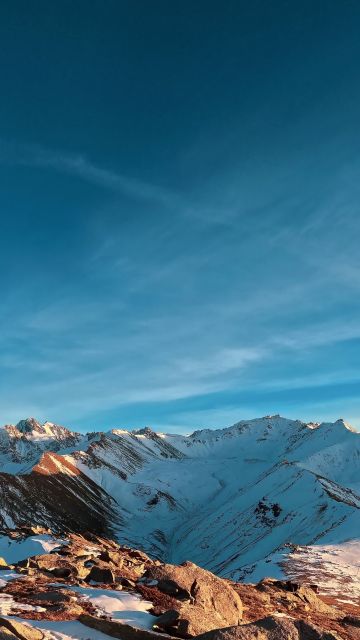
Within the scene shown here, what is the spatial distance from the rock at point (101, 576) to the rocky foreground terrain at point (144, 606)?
5 cm

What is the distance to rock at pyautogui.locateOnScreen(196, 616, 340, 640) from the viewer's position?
47.4 feet

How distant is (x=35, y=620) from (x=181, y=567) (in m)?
11.1

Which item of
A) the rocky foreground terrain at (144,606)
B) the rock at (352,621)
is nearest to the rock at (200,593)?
the rocky foreground terrain at (144,606)

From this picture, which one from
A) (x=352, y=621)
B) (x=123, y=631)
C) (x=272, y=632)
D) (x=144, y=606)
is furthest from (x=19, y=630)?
(x=352, y=621)

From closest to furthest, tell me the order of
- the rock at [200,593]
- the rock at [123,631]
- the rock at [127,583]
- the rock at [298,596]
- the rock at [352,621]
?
the rock at [123,631]
the rock at [200,593]
the rock at [127,583]
the rock at [352,621]
the rock at [298,596]

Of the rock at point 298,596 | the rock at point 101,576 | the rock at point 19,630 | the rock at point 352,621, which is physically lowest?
the rock at point 352,621

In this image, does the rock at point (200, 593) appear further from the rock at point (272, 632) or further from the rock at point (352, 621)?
the rock at point (352, 621)

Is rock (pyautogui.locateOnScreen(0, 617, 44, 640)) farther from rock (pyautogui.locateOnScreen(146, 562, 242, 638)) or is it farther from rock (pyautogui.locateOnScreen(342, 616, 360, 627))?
rock (pyautogui.locateOnScreen(342, 616, 360, 627))

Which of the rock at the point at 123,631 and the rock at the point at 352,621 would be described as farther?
the rock at the point at 352,621

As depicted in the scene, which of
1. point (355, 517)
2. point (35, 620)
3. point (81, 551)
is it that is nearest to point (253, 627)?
point (35, 620)

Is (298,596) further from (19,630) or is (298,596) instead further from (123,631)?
(19,630)

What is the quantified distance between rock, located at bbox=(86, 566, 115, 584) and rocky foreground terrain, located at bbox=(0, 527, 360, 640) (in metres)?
0.05

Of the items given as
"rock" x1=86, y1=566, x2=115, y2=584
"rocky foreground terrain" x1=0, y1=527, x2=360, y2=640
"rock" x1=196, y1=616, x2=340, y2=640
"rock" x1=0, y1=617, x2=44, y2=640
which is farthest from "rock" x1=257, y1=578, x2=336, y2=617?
"rock" x1=0, y1=617, x2=44, y2=640

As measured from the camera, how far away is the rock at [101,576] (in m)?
24.6
